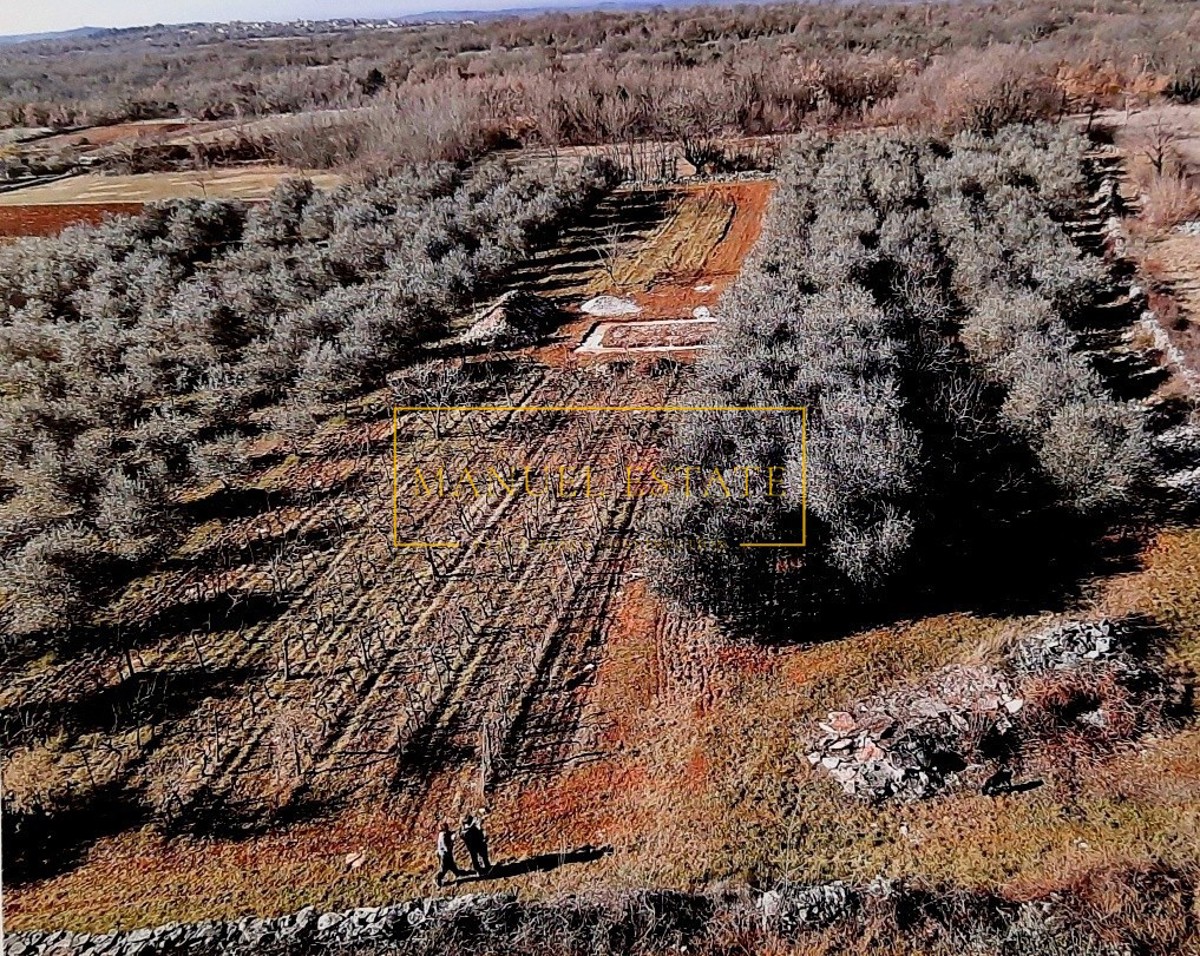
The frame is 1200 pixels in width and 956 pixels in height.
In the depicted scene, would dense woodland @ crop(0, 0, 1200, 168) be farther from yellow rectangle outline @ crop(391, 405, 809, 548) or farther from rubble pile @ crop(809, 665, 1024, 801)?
rubble pile @ crop(809, 665, 1024, 801)

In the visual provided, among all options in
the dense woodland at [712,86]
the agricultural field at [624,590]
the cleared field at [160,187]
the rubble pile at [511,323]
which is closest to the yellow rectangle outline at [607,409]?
the agricultural field at [624,590]

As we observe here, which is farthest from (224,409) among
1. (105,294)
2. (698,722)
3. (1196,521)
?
(1196,521)

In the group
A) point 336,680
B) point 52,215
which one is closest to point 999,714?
point 336,680

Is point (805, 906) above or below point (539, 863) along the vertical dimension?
above

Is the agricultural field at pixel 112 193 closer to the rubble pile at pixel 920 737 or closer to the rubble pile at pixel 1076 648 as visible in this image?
the rubble pile at pixel 920 737

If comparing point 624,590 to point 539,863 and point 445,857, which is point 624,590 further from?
point 445,857

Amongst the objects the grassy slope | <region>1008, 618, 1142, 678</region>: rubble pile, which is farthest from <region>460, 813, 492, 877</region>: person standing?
<region>1008, 618, 1142, 678</region>: rubble pile
